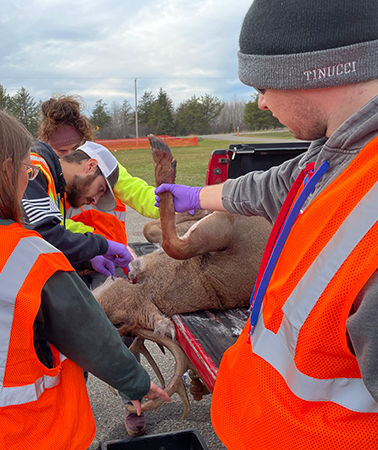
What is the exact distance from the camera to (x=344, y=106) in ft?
4.68

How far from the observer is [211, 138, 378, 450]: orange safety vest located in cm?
112

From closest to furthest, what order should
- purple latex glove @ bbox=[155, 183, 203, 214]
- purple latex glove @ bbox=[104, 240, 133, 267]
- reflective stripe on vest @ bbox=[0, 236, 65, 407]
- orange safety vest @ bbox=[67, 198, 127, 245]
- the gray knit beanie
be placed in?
the gray knit beanie → reflective stripe on vest @ bbox=[0, 236, 65, 407] → purple latex glove @ bbox=[155, 183, 203, 214] → purple latex glove @ bbox=[104, 240, 133, 267] → orange safety vest @ bbox=[67, 198, 127, 245]

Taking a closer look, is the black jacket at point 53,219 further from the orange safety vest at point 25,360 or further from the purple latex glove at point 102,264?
the orange safety vest at point 25,360

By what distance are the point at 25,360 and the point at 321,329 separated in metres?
1.10

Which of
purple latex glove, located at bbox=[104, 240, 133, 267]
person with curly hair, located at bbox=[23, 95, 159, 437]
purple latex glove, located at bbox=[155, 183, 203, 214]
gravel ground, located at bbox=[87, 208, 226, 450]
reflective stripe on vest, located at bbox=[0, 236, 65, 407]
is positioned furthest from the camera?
gravel ground, located at bbox=[87, 208, 226, 450]

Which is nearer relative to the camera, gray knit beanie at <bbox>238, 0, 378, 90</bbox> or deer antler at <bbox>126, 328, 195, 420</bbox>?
gray knit beanie at <bbox>238, 0, 378, 90</bbox>

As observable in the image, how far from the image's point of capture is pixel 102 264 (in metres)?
3.50

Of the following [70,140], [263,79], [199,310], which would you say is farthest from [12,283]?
[70,140]

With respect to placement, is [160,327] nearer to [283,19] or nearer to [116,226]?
[116,226]

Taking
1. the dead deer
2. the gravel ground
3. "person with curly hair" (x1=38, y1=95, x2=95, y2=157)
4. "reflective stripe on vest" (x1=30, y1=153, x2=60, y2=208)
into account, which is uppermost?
"person with curly hair" (x1=38, y1=95, x2=95, y2=157)

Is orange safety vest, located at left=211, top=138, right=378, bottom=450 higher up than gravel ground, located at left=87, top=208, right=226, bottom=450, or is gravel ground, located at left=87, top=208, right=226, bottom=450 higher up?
orange safety vest, located at left=211, top=138, right=378, bottom=450

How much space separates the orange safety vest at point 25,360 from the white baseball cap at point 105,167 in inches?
74.1

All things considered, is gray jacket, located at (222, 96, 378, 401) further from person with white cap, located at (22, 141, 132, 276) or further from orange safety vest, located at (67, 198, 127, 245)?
orange safety vest, located at (67, 198, 127, 245)

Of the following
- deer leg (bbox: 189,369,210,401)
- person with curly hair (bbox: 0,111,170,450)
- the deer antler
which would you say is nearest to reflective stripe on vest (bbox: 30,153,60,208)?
person with curly hair (bbox: 0,111,170,450)
